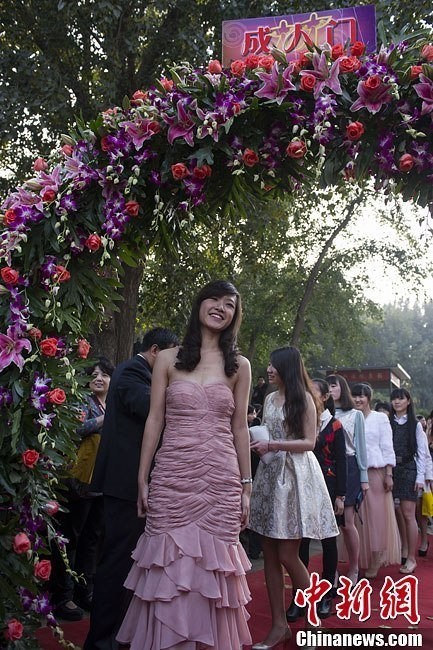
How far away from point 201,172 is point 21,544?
2.33 m

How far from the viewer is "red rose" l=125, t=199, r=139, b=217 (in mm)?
4320

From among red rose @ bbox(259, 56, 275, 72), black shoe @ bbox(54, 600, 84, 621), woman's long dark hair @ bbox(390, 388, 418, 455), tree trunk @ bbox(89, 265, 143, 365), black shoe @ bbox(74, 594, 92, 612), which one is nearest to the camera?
red rose @ bbox(259, 56, 275, 72)

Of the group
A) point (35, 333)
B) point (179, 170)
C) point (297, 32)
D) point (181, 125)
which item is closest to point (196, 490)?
Result: point (35, 333)

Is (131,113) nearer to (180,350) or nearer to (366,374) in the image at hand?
(180,350)

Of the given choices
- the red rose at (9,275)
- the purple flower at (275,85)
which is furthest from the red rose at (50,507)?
the purple flower at (275,85)

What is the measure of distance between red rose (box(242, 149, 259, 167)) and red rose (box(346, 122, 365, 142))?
21.6 inches

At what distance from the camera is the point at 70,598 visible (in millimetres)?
5457

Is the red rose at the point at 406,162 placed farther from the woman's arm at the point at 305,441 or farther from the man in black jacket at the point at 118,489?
the man in black jacket at the point at 118,489

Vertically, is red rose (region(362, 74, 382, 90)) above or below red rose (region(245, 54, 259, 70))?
below

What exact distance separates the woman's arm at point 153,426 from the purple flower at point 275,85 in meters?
1.60

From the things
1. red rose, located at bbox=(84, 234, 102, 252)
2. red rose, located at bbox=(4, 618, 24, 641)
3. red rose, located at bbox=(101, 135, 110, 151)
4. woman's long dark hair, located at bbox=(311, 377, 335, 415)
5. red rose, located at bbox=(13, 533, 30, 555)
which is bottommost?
red rose, located at bbox=(4, 618, 24, 641)

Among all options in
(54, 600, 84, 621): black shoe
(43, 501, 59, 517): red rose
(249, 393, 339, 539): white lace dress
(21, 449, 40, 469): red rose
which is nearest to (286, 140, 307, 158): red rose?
(249, 393, 339, 539): white lace dress

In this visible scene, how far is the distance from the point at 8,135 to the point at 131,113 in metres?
5.34

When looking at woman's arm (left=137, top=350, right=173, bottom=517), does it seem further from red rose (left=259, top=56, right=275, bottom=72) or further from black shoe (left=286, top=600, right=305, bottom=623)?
black shoe (left=286, top=600, right=305, bottom=623)
